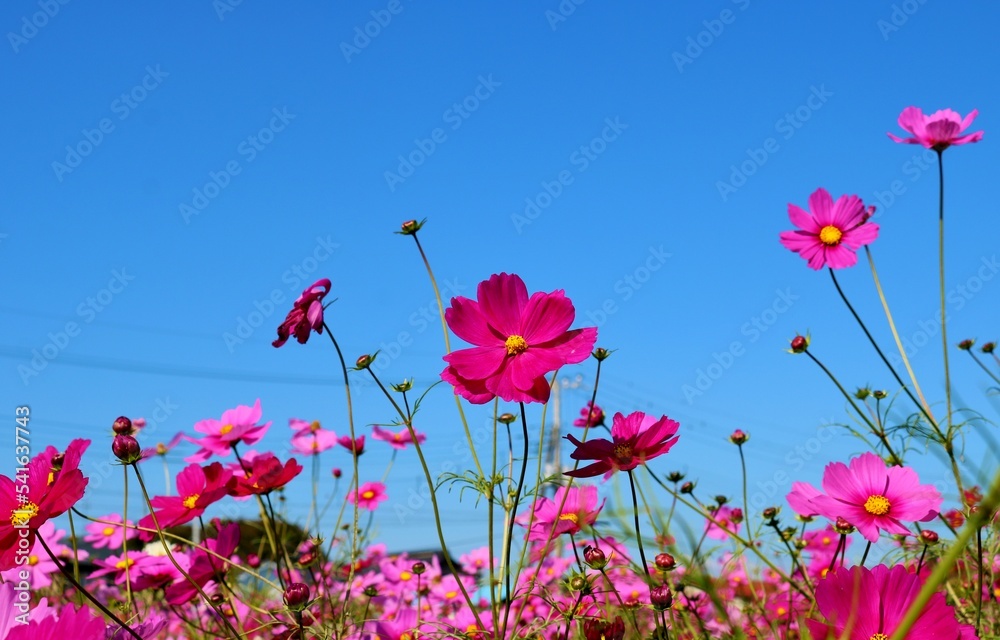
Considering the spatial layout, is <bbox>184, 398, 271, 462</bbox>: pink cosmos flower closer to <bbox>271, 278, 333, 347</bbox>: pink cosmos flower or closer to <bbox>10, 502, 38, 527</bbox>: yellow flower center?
<bbox>271, 278, 333, 347</bbox>: pink cosmos flower

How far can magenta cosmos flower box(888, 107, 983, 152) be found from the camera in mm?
1748

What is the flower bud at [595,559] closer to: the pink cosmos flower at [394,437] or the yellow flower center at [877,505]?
the yellow flower center at [877,505]

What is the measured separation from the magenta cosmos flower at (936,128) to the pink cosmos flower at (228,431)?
4.64 ft

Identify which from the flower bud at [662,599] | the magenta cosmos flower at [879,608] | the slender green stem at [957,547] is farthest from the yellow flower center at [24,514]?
the slender green stem at [957,547]

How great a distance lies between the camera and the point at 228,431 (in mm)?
1561

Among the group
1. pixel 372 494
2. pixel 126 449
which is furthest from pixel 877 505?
pixel 372 494

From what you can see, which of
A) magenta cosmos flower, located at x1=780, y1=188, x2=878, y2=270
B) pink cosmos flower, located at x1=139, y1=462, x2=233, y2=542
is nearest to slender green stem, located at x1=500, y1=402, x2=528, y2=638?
pink cosmos flower, located at x1=139, y1=462, x2=233, y2=542

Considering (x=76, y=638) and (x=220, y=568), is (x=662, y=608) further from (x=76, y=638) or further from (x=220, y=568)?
(x=220, y=568)

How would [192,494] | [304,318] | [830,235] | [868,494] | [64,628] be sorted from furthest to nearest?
[830,235], [192,494], [304,318], [868,494], [64,628]

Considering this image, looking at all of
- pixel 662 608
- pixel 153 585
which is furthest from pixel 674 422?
pixel 153 585

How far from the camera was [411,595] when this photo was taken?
2.85 m

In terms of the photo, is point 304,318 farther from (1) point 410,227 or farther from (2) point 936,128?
(2) point 936,128

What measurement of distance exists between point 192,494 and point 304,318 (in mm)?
398

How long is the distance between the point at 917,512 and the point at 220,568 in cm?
105
